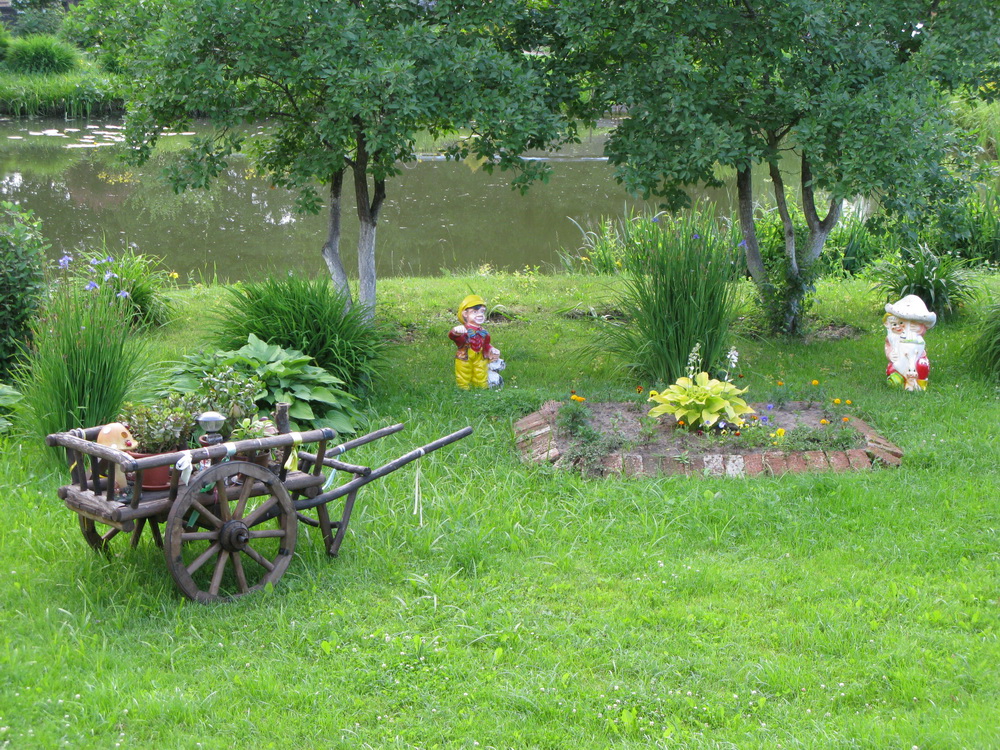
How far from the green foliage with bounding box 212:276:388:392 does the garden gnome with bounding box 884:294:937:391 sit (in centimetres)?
358

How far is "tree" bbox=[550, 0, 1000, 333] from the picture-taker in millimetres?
6340

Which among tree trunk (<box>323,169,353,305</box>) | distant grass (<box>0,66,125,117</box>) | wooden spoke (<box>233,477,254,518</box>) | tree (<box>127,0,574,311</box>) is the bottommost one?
wooden spoke (<box>233,477,254,518</box>)

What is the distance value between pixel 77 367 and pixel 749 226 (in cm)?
523

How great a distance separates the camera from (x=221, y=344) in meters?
6.66

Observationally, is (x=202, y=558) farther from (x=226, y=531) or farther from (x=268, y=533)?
(x=268, y=533)

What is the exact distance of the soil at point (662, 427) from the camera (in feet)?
18.4

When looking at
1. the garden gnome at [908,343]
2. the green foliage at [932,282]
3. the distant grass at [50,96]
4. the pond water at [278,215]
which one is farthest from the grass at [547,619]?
the distant grass at [50,96]

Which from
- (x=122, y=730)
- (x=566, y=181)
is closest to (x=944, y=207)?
(x=122, y=730)

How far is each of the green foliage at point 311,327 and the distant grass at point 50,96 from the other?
60.8 ft

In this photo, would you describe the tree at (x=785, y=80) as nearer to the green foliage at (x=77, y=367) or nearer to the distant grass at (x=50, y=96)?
the green foliage at (x=77, y=367)

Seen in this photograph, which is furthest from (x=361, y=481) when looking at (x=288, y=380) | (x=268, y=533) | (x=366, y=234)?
(x=366, y=234)

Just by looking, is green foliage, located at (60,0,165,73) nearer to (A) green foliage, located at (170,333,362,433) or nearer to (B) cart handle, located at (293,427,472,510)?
(A) green foliage, located at (170,333,362,433)

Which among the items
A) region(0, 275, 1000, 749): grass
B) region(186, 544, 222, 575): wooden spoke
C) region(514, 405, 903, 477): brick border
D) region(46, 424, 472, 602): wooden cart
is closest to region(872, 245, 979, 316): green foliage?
region(0, 275, 1000, 749): grass

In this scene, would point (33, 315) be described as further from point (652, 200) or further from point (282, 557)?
point (652, 200)
